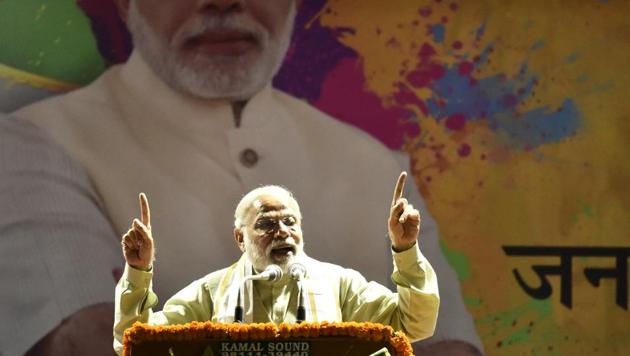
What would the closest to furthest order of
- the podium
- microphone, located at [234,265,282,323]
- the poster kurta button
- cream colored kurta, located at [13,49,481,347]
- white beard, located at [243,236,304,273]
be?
the podium, microphone, located at [234,265,282,323], white beard, located at [243,236,304,273], cream colored kurta, located at [13,49,481,347], the poster kurta button

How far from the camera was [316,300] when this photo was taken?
3.51 meters

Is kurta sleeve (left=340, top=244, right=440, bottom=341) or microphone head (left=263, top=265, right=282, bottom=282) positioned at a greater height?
microphone head (left=263, top=265, right=282, bottom=282)

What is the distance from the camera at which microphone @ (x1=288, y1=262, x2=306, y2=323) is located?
3281 millimetres

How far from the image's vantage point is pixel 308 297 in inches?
137

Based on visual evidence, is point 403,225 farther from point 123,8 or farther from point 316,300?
point 123,8

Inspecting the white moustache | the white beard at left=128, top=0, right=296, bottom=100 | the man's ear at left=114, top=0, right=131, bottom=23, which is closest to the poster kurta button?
the white beard at left=128, top=0, right=296, bottom=100

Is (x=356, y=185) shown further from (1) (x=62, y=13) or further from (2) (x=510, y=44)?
(1) (x=62, y=13)

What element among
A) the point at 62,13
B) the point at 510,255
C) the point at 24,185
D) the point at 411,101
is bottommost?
the point at 510,255

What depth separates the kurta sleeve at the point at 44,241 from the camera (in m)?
5.32

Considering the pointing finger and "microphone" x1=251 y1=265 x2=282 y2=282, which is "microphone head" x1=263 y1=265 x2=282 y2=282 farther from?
the pointing finger

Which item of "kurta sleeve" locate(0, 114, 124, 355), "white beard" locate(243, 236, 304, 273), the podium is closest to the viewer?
the podium

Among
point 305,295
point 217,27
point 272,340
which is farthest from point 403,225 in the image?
point 217,27

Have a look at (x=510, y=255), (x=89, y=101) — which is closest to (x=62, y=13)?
(x=89, y=101)

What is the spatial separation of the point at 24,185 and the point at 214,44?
105 centimetres
